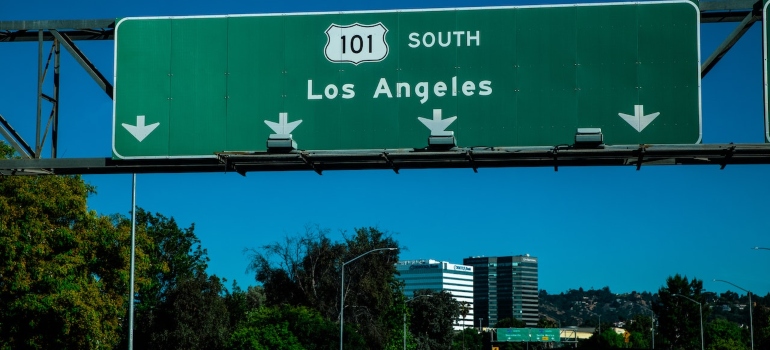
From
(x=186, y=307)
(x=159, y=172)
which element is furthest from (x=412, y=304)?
(x=159, y=172)

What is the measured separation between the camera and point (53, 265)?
133 feet

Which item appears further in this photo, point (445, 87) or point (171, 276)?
point (171, 276)

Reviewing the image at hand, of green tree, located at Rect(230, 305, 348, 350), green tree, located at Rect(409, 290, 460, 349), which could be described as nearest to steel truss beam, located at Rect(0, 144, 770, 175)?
green tree, located at Rect(230, 305, 348, 350)

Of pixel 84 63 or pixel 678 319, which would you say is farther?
pixel 678 319

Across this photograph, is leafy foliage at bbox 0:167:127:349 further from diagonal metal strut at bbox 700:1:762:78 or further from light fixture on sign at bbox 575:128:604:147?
diagonal metal strut at bbox 700:1:762:78

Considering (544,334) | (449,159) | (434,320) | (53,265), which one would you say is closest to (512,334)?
(544,334)

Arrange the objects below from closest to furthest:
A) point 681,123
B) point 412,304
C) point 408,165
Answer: point 681,123
point 408,165
point 412,304

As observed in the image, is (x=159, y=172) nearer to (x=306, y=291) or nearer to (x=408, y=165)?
(x=408, y=165)

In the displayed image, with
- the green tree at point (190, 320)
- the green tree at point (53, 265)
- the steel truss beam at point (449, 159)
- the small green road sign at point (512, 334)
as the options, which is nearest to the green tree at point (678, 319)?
the small green road sign at point (512, 334)

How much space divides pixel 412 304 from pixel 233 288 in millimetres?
36141

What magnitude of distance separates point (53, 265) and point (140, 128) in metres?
26.8

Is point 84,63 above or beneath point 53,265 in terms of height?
above

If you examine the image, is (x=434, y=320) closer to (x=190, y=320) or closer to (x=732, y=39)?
(x=190, y=320)

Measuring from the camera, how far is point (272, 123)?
15.4 m
